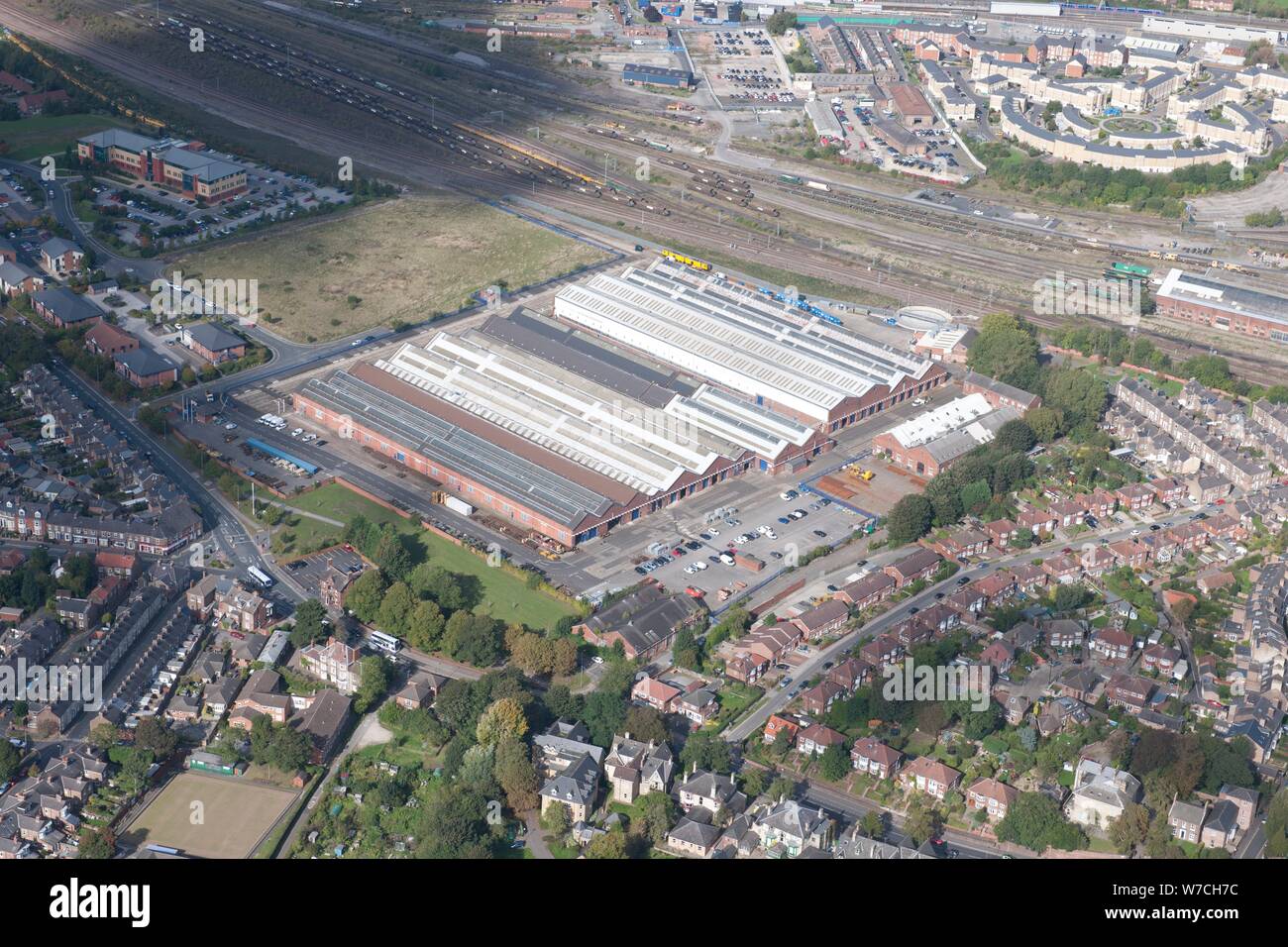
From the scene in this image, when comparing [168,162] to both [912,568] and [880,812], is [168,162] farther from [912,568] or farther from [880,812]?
[880,812]

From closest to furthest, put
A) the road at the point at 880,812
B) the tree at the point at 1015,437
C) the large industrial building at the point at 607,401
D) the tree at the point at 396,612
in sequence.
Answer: the road at the point at 880,812
the tree at the point at 396,612
the large industrial building at the point at 607,401
the tree at the point at 1015,437

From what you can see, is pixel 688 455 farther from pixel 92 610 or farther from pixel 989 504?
pixel 92 610

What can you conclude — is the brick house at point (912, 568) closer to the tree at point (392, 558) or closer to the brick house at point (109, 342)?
the tree at point (392, 558)

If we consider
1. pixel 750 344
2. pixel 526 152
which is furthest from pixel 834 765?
pixel 526 152

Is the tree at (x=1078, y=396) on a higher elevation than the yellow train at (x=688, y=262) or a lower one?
higher

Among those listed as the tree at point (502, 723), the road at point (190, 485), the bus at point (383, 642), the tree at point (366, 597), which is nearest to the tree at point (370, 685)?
the bus at point (383, 642)

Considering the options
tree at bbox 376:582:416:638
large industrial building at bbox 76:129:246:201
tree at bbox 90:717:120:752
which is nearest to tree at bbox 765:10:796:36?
large industrial building at bbox 76:129:246:201
